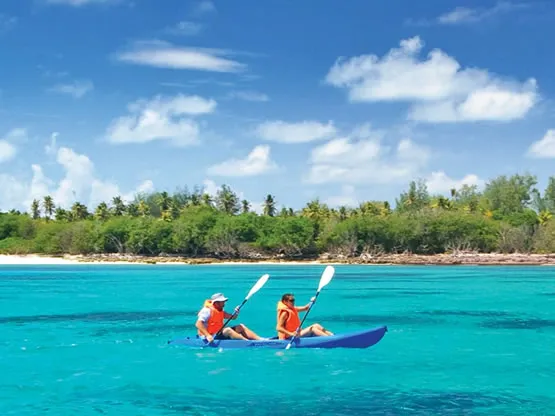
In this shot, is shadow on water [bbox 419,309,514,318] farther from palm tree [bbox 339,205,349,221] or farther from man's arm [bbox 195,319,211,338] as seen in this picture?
palm tree [bbox 339,205,349,221]

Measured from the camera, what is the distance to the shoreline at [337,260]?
104312 millimetres

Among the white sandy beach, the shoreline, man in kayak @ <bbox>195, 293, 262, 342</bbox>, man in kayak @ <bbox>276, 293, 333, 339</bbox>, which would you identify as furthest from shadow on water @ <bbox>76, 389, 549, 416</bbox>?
the white sandy beach

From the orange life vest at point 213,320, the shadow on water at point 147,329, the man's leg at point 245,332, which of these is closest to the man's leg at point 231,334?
the man's leg at point 245,332

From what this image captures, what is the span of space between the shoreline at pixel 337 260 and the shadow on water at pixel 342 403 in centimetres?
8923

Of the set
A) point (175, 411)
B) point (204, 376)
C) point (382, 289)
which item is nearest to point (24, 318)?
point (204, 376)

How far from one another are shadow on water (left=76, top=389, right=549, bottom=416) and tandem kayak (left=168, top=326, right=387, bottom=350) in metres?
3.61

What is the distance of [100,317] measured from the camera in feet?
103

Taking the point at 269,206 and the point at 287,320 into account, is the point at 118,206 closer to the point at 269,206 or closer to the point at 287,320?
the point at 269,206

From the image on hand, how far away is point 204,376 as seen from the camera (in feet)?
57.7

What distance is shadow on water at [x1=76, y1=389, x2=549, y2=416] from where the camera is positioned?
14.0 meters

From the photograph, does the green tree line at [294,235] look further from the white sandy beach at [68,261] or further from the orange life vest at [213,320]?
the orange life vest at [213,320]

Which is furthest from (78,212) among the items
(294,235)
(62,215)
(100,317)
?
(100,317)

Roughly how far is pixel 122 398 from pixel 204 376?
105 inches

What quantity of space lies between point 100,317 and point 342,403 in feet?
61.8
